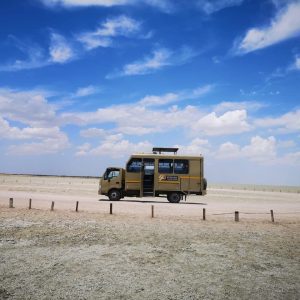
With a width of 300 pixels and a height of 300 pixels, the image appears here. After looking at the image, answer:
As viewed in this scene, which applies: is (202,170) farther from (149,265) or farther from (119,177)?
(149,265)

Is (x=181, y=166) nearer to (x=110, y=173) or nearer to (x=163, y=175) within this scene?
(x=163, y=175)

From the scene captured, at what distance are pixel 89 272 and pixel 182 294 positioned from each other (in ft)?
8.07

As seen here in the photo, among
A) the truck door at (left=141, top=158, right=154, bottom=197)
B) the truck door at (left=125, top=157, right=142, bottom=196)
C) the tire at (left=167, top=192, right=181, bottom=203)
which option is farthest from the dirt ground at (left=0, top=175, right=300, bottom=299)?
the tire at (left=167, top=192, right=181, bottom=203)

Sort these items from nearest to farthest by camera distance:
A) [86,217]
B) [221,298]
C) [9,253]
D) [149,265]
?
1. [221,298]
2. [149,265]
3. [9,253]
4. [86,217]

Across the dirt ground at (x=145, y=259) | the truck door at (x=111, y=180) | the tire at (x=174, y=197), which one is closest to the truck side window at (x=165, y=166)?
the tire at (x=174, y=197)

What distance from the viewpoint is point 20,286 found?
300 inches

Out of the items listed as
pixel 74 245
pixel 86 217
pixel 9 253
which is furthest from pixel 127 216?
pixel 9 253

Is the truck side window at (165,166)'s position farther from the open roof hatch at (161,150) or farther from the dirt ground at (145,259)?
the dirt ground at (145,259)

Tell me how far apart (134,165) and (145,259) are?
694 inches

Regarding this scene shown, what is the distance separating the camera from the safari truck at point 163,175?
27453mm

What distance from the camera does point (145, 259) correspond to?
33.2ft

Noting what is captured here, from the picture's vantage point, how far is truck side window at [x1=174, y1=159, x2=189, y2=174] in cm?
2756

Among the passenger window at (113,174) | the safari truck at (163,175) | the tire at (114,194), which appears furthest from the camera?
the tire at (114,194)

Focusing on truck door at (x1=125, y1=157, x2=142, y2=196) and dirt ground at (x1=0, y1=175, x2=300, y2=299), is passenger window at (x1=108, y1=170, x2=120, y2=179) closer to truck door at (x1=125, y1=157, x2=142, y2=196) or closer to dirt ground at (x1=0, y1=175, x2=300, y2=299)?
truck door at (x1=125, y1=157, x2=142, y2=196)
